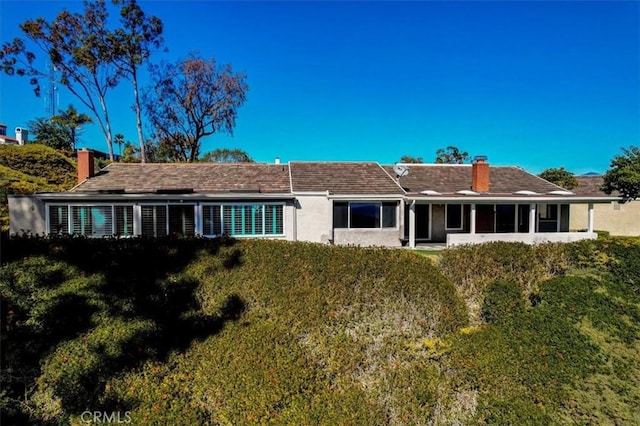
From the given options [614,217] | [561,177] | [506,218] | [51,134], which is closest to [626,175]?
[614,217]

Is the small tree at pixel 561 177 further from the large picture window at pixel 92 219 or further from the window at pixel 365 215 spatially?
the large picture window at pixel 92 219

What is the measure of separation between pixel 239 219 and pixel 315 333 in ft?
38.6

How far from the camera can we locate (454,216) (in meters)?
20.0

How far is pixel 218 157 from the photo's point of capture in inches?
2458

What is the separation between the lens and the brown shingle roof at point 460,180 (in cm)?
2016

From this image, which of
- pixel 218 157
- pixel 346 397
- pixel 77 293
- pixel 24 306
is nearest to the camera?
pixel 346 397

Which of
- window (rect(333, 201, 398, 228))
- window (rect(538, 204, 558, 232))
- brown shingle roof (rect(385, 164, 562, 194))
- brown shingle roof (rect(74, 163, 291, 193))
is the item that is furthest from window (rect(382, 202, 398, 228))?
window (rect(538, 204, 558, 232))

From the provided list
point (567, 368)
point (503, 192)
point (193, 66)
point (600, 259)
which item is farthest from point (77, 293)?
point (193, 66)

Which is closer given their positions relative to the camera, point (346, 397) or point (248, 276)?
point (346, 397)

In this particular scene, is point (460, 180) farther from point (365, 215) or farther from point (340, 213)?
point (340, 213)

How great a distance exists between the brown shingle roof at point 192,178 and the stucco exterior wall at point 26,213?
199 cm

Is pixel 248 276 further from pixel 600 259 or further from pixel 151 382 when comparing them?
pixel 600 259

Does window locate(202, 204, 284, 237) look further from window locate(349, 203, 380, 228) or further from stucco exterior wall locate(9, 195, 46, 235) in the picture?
stucco exterior wall locate(9, 195, 46, 235)

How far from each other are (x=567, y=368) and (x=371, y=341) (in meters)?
3.54
